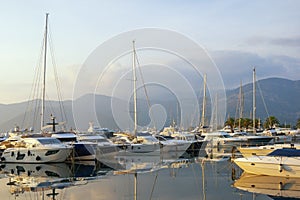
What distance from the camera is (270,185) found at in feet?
66.4

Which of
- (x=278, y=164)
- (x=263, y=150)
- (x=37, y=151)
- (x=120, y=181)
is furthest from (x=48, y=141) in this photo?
(x=278, y=164)

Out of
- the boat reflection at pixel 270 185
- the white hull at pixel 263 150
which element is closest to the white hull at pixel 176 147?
the white hull at pixel 263 150

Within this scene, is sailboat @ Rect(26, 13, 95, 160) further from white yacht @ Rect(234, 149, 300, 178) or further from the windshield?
white yacht @ Rect(234, 149, 300, 178)

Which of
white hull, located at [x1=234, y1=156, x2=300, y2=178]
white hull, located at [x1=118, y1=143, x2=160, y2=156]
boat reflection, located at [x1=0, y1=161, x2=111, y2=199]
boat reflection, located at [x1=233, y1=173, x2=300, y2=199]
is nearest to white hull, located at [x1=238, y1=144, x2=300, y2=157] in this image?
white hull, located at [x1=234, y1=156, x2=300, y2=178]

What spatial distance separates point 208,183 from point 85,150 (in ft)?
47.0

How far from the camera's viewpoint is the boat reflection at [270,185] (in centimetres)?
1825

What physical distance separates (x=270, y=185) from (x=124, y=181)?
738 cm

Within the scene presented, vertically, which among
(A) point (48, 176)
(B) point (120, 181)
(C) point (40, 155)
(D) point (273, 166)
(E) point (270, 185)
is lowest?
(A) point (48, 176)

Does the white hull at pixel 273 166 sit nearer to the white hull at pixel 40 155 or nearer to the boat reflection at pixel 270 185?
the boat reflection at pixel 270 185

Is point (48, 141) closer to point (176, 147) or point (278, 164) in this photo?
point (176, 147)

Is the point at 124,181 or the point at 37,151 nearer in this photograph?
the point at 124,181

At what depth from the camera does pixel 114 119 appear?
40125 mm

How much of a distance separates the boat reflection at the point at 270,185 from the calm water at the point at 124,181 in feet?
0.58

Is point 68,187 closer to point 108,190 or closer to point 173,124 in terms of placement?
point 108,190
